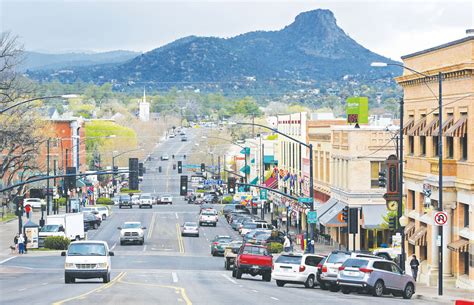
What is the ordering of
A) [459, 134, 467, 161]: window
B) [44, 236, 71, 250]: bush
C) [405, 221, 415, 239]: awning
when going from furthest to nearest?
[44, 236, 71, 250]: bush < [405, 221, 415, 239]: awning < [459, 134, 467, 161]: window

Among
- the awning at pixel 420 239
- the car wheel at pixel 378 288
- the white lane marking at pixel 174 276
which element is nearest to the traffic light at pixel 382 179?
the awning at pixel 420 239

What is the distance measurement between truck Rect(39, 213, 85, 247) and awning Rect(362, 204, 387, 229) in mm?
20879

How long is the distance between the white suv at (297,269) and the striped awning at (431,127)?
33.0ft

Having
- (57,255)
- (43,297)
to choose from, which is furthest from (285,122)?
(43,297)

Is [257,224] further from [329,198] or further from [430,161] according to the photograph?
[430,161]

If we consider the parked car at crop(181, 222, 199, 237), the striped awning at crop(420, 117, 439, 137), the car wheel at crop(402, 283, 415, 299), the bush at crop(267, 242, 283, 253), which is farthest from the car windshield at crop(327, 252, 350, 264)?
the parked car at crop(181, 222, 199, 237)

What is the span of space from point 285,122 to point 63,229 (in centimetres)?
4272

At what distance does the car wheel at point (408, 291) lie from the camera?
137ft

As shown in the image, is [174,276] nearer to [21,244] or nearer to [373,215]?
[21,244]

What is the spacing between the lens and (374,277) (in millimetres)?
41000

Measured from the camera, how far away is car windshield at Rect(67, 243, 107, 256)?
42.5m

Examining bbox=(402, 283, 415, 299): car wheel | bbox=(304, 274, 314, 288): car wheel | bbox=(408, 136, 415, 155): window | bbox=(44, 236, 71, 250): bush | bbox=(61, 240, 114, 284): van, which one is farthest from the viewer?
bbox=(44, 236, 71, 250): bush

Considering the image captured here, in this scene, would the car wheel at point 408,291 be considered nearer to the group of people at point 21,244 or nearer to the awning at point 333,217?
the awning at point 333,217

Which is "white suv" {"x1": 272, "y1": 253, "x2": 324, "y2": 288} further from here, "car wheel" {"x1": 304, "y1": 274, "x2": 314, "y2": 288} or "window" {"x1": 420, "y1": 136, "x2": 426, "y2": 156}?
"window" {"x1": 420, "y1": 136, "x2": 426, "y2": 156}
